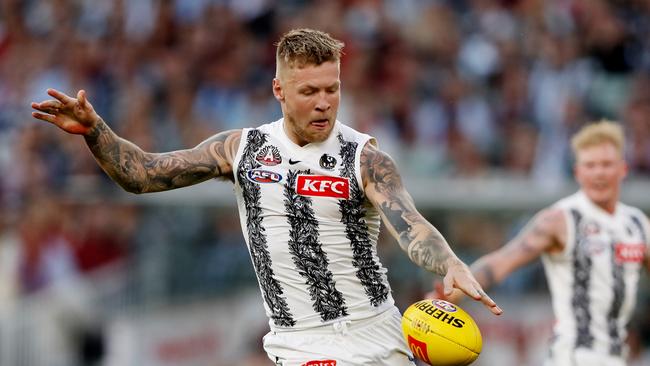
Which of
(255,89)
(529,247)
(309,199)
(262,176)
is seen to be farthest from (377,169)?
(255,89)

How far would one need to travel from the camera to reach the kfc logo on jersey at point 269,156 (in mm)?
6191

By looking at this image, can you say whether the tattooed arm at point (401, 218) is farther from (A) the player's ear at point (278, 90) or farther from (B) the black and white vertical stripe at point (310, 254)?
(A) the player's ear at point (278, 90)

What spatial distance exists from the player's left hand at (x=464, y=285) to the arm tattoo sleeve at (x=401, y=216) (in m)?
0.15

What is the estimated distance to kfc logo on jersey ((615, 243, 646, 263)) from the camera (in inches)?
334

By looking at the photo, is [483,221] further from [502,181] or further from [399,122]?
[399,122]

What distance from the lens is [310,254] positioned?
612 centimetres

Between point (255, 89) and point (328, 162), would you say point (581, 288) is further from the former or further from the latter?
point (255, 89)

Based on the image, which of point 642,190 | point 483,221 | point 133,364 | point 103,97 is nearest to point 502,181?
point 483,221

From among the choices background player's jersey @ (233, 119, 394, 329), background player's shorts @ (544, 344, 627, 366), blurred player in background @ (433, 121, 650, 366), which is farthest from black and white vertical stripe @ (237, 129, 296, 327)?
background player's shorts @ (544, 344, 627, 366)

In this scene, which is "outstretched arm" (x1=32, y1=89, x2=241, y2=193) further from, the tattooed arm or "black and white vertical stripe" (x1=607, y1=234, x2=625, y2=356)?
"black and white vertical stripe" (x1=607, y1=234, x2=625, y2=356)

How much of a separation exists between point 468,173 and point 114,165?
23.3 ft

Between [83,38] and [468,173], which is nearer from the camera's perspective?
[468,173]

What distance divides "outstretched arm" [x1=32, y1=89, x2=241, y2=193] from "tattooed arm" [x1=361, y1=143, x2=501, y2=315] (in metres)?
0.77

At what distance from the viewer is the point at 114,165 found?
6156 millimetres
